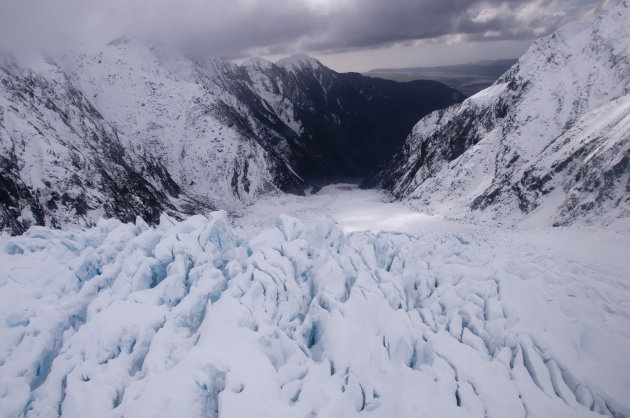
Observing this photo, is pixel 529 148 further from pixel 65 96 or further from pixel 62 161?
pixel 65 96

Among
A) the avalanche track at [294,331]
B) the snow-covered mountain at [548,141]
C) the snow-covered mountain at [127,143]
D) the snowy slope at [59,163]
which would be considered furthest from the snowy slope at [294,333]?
the snow-covered mountain at [127,143]

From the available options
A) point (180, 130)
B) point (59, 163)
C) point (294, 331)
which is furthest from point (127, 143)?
point (294, 331)

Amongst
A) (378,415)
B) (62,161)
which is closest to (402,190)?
(62,161)

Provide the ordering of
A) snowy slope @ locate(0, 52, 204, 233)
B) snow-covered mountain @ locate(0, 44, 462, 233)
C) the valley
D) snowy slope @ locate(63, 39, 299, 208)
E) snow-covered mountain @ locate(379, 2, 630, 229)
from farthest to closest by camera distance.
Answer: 1. snowy slope @ locate(63, 39, 299, 208)
2. snow-covered mountain @ locate(0, 44, 462, 233)
3. snowy slope @ locate(0, 52, 204, 233)
4. snow-covered mountain @ locate(379, 2, 630, 229)
5. the valley

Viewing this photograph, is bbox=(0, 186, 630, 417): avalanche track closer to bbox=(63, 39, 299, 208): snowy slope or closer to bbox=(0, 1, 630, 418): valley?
bbox=(0, 1, 630, 418): valley

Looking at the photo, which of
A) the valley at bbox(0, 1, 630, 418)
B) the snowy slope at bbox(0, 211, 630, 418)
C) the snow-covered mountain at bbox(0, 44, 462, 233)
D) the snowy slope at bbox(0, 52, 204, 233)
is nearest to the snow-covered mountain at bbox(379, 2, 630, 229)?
the valley at bbox(0, 1, 630, 418)

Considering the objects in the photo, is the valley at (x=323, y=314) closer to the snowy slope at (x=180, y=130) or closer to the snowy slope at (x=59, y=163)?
the snowy slope at (x=59, y=163)

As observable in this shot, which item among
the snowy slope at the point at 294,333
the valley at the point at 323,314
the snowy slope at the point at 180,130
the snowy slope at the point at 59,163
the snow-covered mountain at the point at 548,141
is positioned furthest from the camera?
the snowy slope at the point at 180,130
